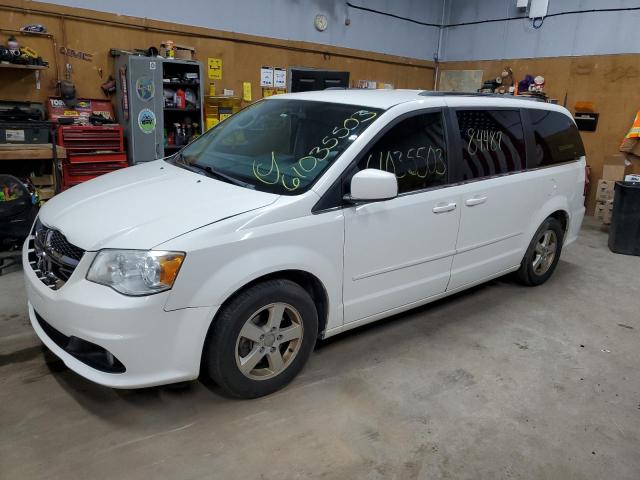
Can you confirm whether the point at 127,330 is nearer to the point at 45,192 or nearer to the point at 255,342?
the point at 255,342

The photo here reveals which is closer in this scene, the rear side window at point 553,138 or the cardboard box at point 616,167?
the rear side window at point 553,138

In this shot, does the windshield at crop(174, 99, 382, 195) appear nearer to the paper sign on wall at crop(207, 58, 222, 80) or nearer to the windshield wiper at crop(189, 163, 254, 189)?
the windshield wiper at crop(189, 163, 254, 189)

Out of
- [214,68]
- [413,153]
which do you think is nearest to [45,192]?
[214,68]

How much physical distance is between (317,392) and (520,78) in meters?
7.21

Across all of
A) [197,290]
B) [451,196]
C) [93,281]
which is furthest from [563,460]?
[93,281]

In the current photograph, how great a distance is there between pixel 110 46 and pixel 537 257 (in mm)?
4968

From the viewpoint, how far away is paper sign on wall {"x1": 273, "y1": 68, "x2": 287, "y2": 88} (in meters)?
6.98

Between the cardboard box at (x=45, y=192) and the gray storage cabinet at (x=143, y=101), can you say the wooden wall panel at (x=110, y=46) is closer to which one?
the gray storage cabinet at (x=143, y=101)

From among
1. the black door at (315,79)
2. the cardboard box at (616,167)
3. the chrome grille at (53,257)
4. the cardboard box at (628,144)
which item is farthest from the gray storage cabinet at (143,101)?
the cardboard box at (628,144)

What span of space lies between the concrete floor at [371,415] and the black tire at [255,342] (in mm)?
105

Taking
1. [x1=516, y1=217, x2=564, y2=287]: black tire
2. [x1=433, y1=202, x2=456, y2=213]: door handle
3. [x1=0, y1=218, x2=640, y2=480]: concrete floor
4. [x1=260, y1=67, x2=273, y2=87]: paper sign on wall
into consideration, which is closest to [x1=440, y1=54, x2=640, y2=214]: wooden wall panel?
[x1=516, y1=217, x2=564, y2=287]: black tire

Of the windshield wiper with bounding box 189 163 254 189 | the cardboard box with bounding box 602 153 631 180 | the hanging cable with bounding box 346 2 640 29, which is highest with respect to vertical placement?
the hanging cable with bounding box 346 2 640 29

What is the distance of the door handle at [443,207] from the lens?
2.85 metres

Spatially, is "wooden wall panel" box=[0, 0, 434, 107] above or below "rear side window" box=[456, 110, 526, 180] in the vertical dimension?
above
